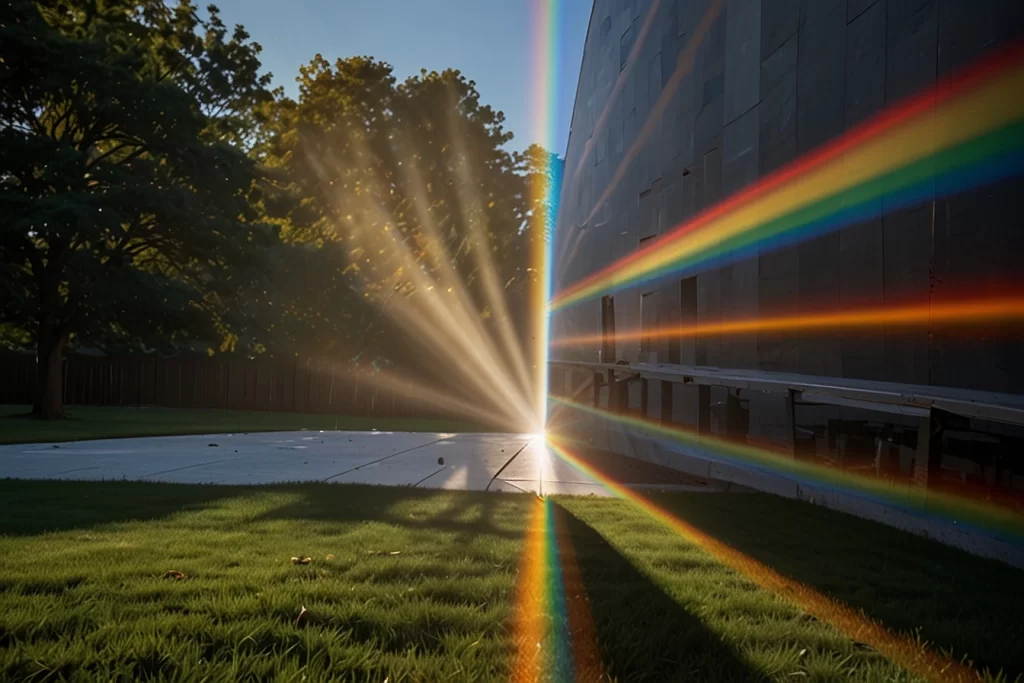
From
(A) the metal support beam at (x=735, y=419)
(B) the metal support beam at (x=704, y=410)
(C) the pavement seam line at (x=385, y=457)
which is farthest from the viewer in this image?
(C) the pavement seam line at (x=385, y=457)

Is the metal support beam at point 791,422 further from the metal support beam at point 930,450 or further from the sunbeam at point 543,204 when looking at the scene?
the sunbeam at point 543,204

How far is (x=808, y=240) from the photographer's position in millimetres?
6152

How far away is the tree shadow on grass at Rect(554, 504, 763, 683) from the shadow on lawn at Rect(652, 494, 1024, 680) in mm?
856

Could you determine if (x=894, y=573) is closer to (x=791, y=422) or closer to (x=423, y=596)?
(x=791, y=422)

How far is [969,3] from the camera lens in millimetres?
4367

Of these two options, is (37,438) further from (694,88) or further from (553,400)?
(694,88)

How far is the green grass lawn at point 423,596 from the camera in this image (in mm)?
2656

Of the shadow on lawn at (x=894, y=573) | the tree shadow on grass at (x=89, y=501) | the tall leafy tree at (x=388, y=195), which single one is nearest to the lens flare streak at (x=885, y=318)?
the shadow on lawn at (x=894, y=573)

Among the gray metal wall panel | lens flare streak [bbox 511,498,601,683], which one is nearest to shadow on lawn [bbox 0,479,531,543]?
lens flare streak [bbox 511,498,601,683]

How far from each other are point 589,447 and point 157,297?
12862 mm

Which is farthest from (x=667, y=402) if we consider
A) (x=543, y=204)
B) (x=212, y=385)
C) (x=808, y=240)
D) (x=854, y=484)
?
(x=543, y=204)

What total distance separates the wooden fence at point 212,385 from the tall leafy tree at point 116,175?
425 cm

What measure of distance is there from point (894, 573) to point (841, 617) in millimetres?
1039

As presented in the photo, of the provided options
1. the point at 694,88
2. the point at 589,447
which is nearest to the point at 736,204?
the point at 694,88
